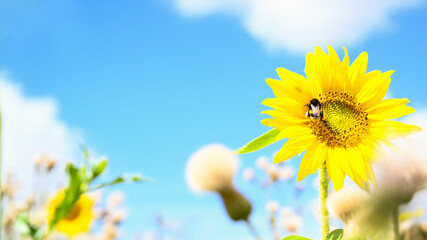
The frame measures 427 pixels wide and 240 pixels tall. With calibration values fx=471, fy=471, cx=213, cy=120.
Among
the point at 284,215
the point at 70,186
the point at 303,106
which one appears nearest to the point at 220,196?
the point at 70,186

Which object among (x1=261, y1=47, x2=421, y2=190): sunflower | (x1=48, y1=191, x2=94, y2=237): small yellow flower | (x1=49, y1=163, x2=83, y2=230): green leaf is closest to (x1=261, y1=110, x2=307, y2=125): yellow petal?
(x1=261, y1=47, x2=421, y2=190): sunflower

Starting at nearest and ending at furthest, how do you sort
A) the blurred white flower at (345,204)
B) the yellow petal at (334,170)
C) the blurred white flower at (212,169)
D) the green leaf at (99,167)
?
the blurred white flower at (345,204), the yellow petal at (334,170), the blurred white flower at (212,169), the green leaf at (99,167)

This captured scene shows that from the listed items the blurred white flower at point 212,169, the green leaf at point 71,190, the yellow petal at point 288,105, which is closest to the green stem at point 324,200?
the yellow petal at point 288,105

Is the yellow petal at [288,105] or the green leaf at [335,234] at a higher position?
the yellow petal at [288,105]

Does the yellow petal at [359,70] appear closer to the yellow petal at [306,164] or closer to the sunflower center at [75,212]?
the yellow petal at [306,164]

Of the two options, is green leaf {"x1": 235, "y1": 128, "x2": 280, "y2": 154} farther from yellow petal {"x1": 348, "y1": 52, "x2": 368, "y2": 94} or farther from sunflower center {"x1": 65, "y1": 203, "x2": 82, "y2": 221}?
sunflower center {"x1": 65, "y1": 203, "x2": 82, "y2": 221}

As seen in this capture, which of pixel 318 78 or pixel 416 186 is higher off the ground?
pixel 318 78

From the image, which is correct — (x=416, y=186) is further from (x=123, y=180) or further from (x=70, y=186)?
(x=70, y=186)
